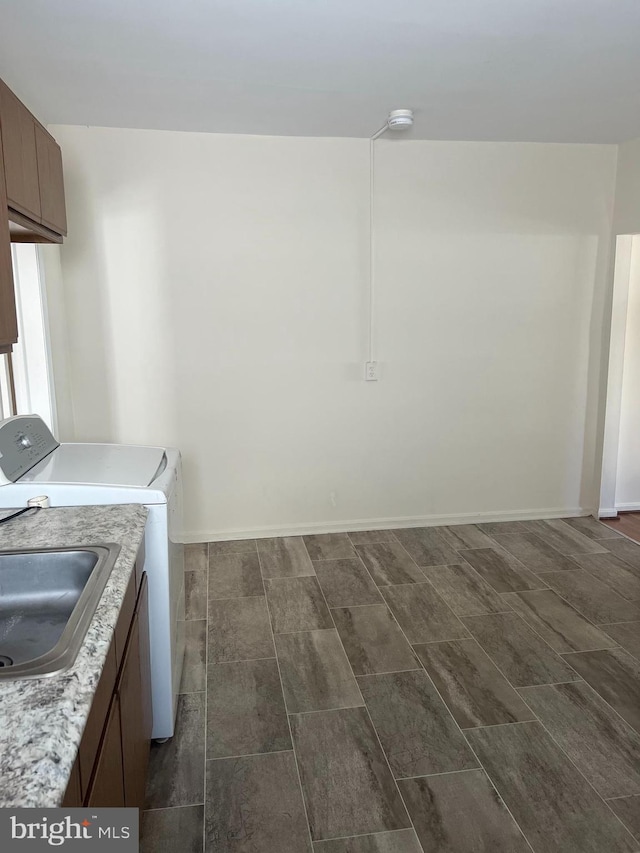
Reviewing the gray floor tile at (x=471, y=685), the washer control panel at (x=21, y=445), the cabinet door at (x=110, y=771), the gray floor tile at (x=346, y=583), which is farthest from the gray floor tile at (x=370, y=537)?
the cabinet door at (x=110, y=771)

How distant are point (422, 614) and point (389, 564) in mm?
612

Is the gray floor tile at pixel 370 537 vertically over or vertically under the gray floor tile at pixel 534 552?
over

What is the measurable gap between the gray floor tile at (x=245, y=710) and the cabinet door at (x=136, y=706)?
351 millimetres

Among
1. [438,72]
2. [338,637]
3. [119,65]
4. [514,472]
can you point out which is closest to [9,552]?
[338,637]

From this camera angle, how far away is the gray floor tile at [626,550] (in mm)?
3695

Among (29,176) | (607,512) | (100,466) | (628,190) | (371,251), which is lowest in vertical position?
(607,512)

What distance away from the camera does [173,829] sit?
71.9 inches

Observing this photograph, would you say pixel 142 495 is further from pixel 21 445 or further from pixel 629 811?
pixel 629 811

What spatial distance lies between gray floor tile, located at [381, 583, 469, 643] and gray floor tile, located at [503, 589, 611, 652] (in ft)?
1.17

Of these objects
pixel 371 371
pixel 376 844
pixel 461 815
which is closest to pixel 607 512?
pixel 371 371

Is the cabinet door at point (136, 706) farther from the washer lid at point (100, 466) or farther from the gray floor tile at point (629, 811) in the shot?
the gray floor tile at point (629, 811)

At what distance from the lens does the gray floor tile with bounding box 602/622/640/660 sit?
9.08 feet

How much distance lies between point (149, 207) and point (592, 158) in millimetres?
2808

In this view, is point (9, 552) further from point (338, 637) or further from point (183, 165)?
point (183, 165)
